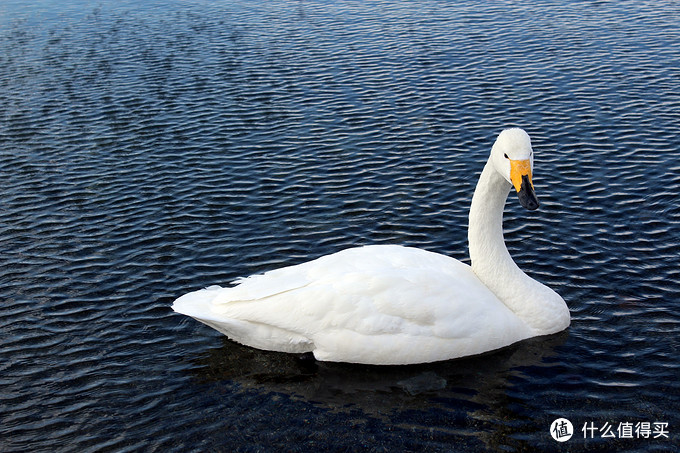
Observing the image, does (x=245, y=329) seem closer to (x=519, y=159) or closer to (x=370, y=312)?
(x=370, y=312)

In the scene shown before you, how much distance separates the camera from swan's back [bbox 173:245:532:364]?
968cm

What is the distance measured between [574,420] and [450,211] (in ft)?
19.9

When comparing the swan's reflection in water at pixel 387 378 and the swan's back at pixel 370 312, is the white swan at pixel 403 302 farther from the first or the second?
the swan's reflection in water at pixel 387 378

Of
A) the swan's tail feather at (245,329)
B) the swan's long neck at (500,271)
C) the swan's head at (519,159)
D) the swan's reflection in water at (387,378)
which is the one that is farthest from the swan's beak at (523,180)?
the swan's tail feather at (245,329)

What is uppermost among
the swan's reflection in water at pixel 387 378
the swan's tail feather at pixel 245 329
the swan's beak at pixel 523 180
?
the swan's beak at pixel 523 180

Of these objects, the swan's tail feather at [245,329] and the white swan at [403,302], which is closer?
the white swan at [403,302]

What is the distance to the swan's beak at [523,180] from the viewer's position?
9.46 meters

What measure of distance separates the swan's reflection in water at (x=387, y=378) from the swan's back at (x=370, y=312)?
0.48 ft

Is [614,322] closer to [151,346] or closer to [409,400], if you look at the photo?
[409,400]

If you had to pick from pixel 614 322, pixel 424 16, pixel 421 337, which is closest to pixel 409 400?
pixel 421 337

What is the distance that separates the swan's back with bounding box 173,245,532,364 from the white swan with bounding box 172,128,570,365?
0.04 ft

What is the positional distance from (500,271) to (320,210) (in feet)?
16.2

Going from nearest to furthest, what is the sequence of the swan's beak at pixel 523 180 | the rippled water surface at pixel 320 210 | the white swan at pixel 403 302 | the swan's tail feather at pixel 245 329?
the rippled water surface at pixel 320 210 < the swan's beak at pixel 523 180 < the white swan at pixel 403 302 < the swan's tail feather at pixel 245 329

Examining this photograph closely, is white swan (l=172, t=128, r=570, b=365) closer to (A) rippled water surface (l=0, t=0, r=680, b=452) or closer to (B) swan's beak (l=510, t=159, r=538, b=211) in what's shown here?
(B) swan's beak (l=510, t=159, r=538, b=211)
